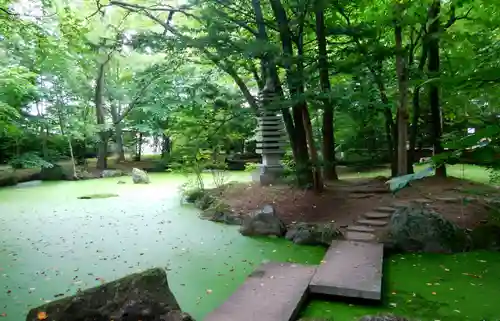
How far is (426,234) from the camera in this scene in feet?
16.0

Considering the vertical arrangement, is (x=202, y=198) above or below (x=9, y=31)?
below

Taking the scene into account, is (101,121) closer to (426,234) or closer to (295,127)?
(295,127)

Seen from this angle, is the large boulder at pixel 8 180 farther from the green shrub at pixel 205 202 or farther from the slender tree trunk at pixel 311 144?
the slender tree trunk at pixel 311 144

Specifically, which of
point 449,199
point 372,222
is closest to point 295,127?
point 372,222

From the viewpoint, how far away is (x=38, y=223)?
6.52 m

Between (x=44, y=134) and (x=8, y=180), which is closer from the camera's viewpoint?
(x=8, y=180)

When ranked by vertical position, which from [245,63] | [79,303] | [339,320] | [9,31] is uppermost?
[9,31]

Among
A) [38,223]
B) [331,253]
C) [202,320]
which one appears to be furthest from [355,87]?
[38,223]

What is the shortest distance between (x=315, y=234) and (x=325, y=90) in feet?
6.67

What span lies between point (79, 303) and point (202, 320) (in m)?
0.91

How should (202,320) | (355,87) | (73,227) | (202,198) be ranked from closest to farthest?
(202,320)
(355,87)
(73,227)
(202,198)

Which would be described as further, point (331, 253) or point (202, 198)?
point (202, 198)

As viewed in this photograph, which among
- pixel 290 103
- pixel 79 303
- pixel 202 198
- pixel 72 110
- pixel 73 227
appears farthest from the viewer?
pixel 72 110

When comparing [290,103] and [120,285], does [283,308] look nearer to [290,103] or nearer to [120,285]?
[120,285]
